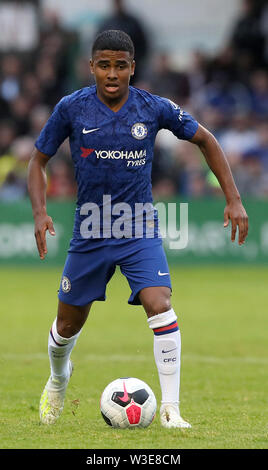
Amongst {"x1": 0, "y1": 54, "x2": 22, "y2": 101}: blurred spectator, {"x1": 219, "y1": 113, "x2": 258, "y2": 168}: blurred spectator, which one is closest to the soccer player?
{"x1": 219, "y1": 113, "x2": 258, "y2": 168}: blurred spectator

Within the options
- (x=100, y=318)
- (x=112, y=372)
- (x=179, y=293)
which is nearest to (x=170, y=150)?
(x=179, y=293)

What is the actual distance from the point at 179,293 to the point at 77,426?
8.35 meters

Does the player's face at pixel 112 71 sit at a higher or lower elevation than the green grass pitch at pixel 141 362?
higher

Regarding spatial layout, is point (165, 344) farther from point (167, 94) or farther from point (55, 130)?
point (167, 94)

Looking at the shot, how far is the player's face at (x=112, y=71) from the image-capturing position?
5.98 metres

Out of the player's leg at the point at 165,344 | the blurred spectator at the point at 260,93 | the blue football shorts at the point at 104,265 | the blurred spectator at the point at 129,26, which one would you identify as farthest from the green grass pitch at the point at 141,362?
the blurred spectator at the point at 129,26

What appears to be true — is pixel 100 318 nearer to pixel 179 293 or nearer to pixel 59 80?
pixel 179 293

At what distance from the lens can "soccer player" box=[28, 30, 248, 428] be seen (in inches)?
236

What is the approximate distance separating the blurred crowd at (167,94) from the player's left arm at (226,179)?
11.0m

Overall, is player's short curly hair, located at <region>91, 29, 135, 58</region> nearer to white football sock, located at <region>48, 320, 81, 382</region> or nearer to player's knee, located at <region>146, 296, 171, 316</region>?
player's knee, located at <region>146, 296, 171, 316</region>

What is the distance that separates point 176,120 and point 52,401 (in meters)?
2.02

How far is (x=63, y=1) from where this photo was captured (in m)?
20.5

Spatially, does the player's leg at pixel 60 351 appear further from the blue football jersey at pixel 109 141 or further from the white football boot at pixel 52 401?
the blue football jersey at pixel 109 141

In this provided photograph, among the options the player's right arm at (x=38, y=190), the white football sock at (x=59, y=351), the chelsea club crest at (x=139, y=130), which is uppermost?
the chelsea club crest at (x=139, y=130)
